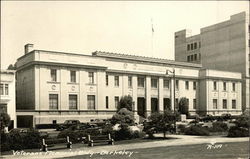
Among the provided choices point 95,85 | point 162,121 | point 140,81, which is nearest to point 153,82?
point 140,81

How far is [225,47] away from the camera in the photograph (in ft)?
261

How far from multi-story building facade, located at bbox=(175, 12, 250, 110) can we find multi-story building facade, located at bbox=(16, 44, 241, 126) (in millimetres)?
10760

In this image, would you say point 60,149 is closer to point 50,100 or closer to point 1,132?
point 1,132

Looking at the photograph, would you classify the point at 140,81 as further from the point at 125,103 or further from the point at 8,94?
the point at 8,94

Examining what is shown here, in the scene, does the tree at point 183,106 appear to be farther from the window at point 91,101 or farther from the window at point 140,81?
the window at point 91,101

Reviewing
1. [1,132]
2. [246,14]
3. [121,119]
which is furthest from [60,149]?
[246,14]

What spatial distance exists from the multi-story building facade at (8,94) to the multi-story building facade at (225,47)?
52.0 m

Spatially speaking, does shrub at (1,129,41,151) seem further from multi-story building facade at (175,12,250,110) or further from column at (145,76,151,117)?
multi-story building facade at (175,12,250,110)

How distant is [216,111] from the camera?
67750mm

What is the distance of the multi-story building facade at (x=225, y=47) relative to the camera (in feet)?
245

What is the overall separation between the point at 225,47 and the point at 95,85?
41254 millimetres

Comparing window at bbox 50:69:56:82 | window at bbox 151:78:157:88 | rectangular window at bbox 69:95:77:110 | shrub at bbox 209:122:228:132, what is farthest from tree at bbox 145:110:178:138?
window at bbox 151:78:157:88

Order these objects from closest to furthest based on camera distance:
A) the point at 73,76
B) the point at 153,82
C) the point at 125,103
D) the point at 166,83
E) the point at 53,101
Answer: the point at 53,101, the point at 73,76, the point at 125,103, the point at 153,82, the point at 166,83

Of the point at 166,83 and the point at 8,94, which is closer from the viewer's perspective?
the point at 8,94
